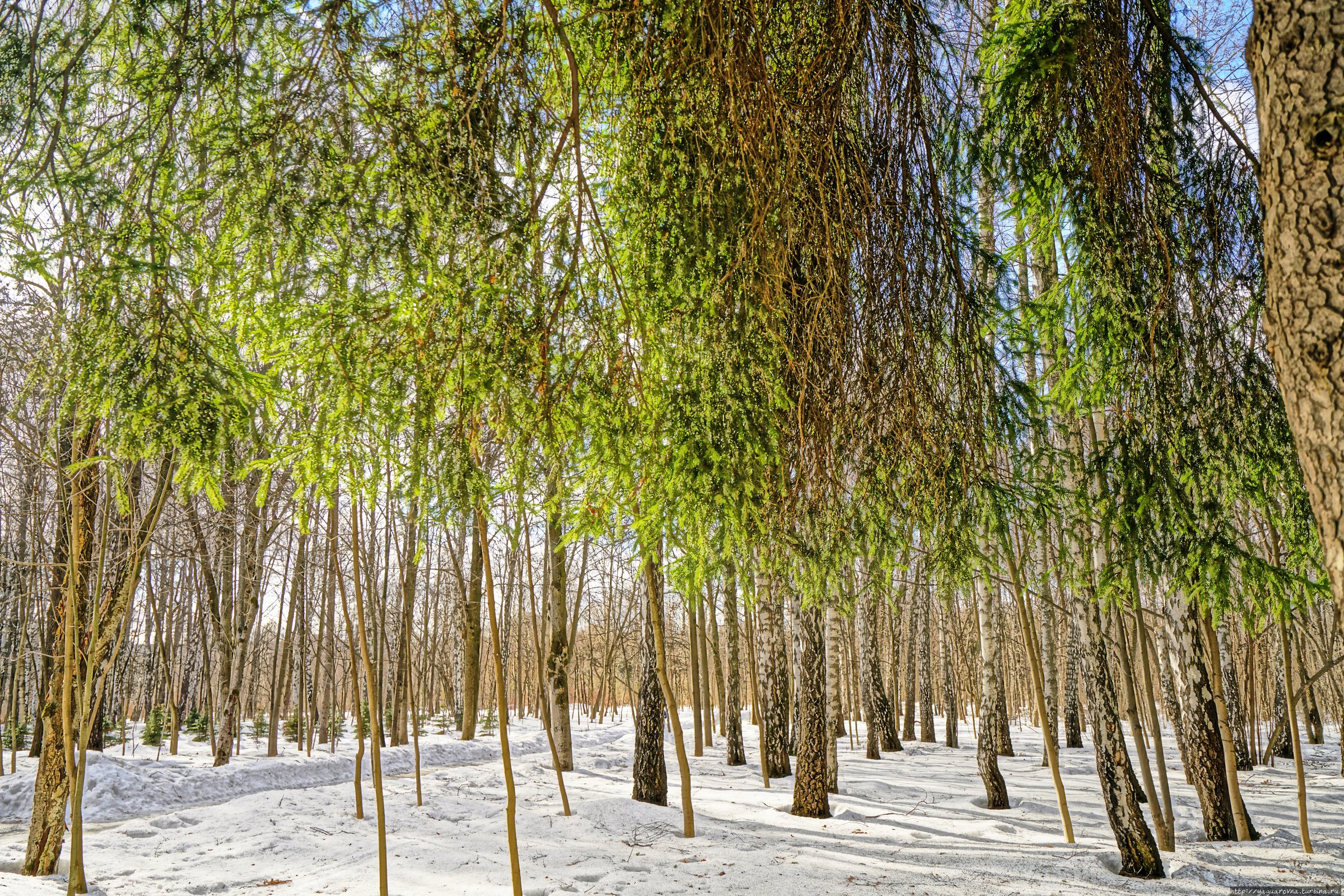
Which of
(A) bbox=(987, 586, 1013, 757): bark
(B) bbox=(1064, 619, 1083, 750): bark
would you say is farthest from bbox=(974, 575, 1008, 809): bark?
(B) bbox=(1064, 619, 1083, 750): bark

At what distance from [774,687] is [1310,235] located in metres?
8.81

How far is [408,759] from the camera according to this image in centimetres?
1350

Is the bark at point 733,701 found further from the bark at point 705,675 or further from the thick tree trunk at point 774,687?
the thick tree trunk at point 774,687

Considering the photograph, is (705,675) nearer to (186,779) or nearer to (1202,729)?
(186,779)

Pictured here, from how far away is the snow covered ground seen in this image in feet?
17.2

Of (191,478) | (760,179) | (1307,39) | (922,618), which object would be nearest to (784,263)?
(760,179)

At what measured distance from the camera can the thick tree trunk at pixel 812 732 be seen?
7.29m

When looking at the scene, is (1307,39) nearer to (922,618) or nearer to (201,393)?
(201,393)

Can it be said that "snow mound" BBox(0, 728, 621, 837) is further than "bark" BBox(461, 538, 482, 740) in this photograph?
No

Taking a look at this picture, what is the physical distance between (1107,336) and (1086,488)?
3.61ft

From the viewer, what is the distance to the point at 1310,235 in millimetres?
1762

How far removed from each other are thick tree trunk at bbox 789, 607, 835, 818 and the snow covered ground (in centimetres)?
22

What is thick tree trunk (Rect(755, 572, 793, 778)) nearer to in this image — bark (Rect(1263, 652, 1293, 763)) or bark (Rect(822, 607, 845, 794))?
bark (Rect(822, 607, 845, 794))

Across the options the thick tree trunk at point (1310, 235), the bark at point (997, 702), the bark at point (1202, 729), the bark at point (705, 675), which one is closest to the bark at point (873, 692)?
the bark at point (997, 702)
